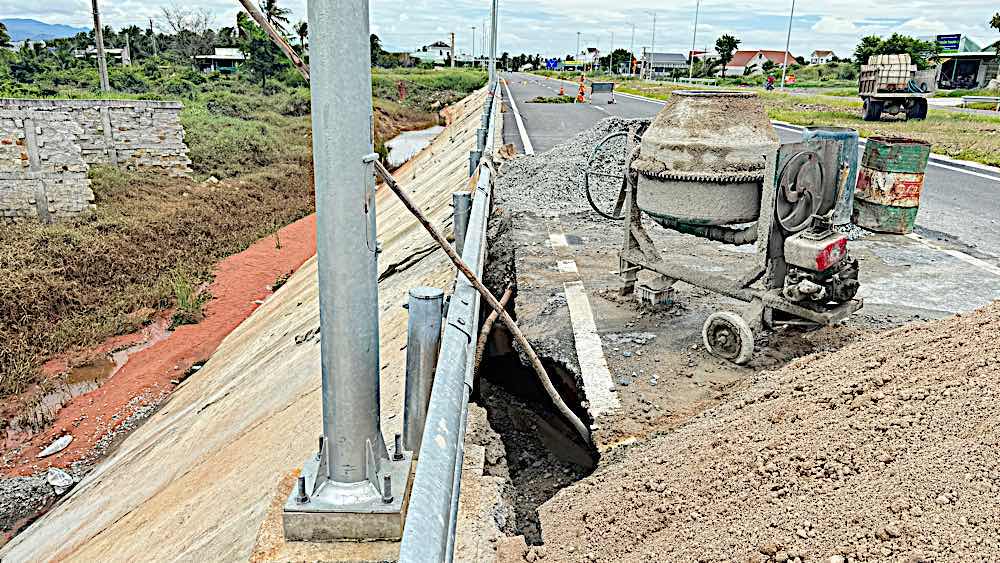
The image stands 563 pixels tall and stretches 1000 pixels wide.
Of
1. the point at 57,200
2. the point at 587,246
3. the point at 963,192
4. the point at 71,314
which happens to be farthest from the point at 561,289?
the point at 57,200

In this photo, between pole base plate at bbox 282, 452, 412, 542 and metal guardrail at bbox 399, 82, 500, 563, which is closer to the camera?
metal guardrail at bbox 399, 82, 500, 563

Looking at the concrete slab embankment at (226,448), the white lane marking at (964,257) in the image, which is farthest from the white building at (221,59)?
the white lane marking at (964,257)

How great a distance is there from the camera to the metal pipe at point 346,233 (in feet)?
5.56

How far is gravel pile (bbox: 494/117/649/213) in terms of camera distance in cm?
976

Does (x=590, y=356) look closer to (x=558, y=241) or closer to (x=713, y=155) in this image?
(x=713, y=155)

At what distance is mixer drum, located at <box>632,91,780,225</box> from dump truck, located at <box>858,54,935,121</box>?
21.9 metres

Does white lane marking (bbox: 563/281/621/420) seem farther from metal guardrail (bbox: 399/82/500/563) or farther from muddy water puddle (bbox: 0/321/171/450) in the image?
muddy water puddle (bbox: 0/321/171/450)

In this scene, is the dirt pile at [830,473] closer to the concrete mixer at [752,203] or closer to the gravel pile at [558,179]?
the concrete mixer at [752,203]

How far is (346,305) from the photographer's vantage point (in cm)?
190

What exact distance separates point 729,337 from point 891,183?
87.7 inches

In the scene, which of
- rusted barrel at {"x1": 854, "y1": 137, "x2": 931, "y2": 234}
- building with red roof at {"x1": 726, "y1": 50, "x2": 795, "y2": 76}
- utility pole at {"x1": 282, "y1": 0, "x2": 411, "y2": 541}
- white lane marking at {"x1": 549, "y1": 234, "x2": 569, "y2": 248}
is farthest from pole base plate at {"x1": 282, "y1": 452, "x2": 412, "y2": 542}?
building with red roof at {"x1": 726, "y1": 50, "x2": 795, "y2": 76}

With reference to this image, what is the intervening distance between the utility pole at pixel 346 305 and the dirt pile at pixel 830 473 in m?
1.09

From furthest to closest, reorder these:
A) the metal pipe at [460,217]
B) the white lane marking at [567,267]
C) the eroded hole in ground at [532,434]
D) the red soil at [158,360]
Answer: the red soil at [158,360]
the white lane marking at [567,267]
the metal pipe at [460,217]
the eroded hole in ground at [532,434]

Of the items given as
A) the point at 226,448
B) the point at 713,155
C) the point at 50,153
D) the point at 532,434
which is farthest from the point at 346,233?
the point at 50,153
